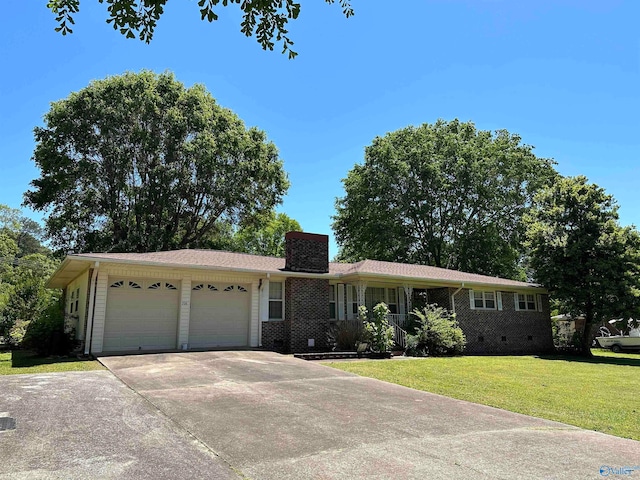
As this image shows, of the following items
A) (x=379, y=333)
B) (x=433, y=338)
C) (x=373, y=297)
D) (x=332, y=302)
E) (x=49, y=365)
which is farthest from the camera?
(x=373, y=297)

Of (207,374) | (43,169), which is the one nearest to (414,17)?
(207,374)

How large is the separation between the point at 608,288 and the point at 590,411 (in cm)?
1438

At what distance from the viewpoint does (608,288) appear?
727 inches

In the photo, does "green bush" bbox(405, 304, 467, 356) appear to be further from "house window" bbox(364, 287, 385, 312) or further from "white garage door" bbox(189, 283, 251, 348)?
"white garage door" bbox(189, 283, 251, 348)

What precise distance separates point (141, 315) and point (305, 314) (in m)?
5.53

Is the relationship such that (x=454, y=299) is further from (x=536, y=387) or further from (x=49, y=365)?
(x=49, y=365)

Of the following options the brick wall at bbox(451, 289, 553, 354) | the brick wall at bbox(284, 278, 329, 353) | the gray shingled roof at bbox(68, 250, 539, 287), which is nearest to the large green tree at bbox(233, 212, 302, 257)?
the gray shingled roof at bbox(68, 250, 539, 287)

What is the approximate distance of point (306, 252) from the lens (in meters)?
16.1

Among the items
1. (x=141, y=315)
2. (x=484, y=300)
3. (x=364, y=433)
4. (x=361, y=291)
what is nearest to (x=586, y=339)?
(x=484, y=300)

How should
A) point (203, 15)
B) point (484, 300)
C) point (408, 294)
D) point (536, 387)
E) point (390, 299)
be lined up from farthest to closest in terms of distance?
point (484, 300) → point (390, 299) → point (408, 294) → point (536, 387) → point (203, 15)

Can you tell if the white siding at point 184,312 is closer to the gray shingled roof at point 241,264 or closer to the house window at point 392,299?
the gray shingled roof at point 241,264

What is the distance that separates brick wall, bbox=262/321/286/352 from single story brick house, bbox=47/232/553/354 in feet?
0.11

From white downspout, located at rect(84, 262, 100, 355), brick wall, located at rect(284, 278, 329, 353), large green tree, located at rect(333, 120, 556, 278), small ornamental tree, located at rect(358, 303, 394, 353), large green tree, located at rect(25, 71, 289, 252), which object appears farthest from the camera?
large green tree, located at rect(333, 120, 556, 278)

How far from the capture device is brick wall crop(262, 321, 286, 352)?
14.7m
